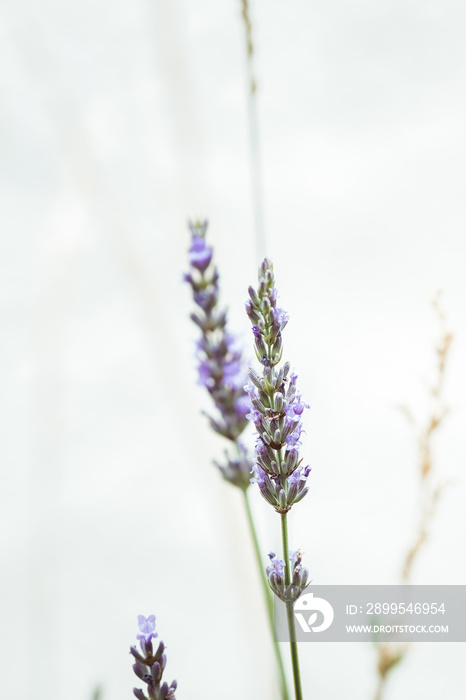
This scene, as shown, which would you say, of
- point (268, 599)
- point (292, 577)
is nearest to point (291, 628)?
point (292, 577)

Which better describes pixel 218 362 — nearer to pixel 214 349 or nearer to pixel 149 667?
pixel 214 349

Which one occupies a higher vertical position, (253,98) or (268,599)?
(253,98)

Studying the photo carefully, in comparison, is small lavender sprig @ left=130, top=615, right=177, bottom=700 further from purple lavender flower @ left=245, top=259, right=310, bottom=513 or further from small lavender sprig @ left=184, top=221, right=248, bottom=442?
small lavender sprig @ left=184, top=221, right=248, bottom=442

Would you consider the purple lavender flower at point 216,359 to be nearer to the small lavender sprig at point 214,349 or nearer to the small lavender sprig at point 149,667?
the small lavender sprig at point 214,349

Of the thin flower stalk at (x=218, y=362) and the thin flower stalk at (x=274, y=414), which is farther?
the thin flower stalk at (x=218, y=362)

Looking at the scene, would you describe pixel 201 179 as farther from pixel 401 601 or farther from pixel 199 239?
pixel 401 601

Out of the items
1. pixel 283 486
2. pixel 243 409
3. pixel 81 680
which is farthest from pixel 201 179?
pixel 81 680

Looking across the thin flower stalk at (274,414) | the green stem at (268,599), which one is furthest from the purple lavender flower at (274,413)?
the green stem at (268,599)
